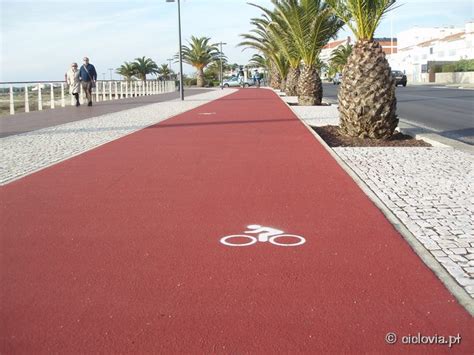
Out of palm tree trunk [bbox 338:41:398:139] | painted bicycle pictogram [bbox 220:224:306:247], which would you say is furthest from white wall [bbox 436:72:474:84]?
painted bicycle pictogram [bbox 220:224:306:247]

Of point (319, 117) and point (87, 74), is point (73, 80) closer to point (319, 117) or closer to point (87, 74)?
point (87, 74)

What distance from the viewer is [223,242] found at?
4973mm

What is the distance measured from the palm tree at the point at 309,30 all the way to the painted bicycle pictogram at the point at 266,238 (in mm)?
17176

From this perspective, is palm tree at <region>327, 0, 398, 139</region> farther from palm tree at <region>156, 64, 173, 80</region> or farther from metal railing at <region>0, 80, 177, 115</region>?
palm tree at <region>156, 64, 173, 80</region>

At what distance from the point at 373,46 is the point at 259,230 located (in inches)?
293

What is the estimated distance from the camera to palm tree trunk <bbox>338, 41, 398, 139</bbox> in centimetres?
1135

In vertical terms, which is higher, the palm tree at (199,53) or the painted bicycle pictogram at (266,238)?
the palm tree at (199,53)

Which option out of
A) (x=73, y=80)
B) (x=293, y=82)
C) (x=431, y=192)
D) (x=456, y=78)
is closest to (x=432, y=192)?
(x=431, y=192)

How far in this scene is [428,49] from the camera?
87.3 meters

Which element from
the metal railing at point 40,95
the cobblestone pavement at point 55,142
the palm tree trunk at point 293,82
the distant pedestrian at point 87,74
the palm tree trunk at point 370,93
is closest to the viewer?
the cobblestone pavement at point 55,142
